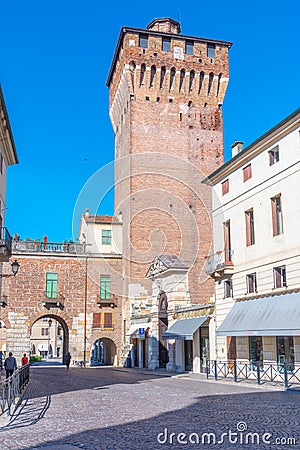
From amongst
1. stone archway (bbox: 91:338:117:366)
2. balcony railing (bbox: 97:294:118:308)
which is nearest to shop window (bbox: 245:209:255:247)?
balcony railing (bbox: 97:294:118:308)

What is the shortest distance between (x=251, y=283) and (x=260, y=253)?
1.67 m

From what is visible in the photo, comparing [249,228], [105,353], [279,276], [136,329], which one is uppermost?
[249,228]

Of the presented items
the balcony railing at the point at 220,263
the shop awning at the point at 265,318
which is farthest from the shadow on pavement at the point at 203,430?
the balcony railing at the point at 220,263

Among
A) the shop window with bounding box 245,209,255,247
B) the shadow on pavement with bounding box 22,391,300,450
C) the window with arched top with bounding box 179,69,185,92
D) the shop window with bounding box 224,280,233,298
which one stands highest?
the window with arched top with bounding box 179,69,185,92

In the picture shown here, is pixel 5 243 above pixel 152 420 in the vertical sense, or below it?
above

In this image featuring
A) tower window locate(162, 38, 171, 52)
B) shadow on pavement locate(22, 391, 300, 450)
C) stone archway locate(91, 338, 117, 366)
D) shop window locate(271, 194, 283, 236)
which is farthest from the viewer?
tower window locate(162, 38, 171, 52)

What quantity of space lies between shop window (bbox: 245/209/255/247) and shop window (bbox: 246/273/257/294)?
1.56 meters

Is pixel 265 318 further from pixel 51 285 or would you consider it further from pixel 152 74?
pixel 152 74

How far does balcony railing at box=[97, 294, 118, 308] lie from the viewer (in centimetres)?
4425

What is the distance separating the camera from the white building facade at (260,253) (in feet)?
69.5

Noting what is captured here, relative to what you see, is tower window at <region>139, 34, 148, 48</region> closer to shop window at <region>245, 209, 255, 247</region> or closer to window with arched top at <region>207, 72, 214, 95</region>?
window with arched top at <region>207, 72, 214, 95</region>

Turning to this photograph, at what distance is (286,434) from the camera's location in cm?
923

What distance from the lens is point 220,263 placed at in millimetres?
27234

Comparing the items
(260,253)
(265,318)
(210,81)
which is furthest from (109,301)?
(265,318)
